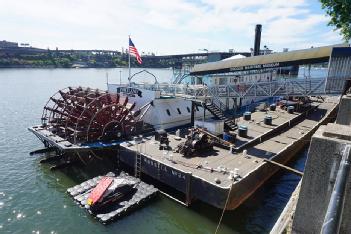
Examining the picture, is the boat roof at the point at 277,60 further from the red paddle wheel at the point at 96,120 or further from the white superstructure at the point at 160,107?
the red paddle wheel at the point at 96,120

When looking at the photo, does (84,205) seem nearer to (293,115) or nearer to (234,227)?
(234,227)

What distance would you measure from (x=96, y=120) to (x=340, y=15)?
20829 mm

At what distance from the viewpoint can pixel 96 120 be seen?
78.3ft

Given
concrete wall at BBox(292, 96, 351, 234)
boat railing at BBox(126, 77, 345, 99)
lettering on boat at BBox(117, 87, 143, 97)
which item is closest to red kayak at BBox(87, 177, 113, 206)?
boat railing at BBox(126, 77, 345, 99)

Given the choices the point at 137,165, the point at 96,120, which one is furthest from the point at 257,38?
the point at 137,165

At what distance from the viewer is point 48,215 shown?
1538 centimetres

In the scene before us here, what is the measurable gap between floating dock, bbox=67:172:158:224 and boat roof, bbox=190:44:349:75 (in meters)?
12.1

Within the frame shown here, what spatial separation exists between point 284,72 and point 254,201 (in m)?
44.2

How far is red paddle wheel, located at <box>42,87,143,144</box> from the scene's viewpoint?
2284 cm

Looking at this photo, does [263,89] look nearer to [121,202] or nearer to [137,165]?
[137,165]

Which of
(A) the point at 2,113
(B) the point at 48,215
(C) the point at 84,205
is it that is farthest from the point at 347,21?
(A) the point at 2,113

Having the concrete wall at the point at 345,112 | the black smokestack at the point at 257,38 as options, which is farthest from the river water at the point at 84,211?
the black smokestack at the point at 257,38

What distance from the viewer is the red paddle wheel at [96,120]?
22.8 m

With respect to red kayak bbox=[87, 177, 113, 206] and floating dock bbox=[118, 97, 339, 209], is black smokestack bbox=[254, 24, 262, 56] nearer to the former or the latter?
floating dock bbox=[118, 97, 339, 209]
